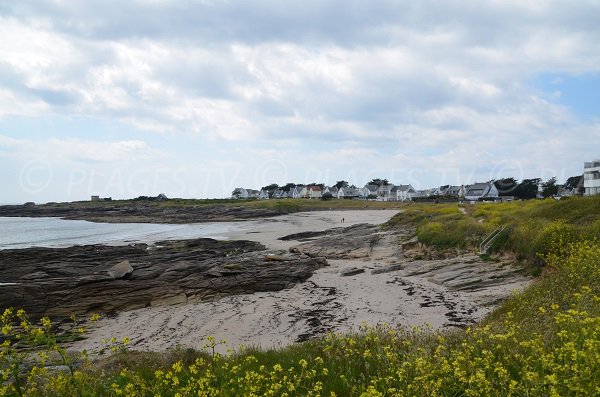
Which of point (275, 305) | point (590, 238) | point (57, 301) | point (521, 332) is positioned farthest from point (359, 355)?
point (57, 301)

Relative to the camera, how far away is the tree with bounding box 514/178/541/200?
326 ft

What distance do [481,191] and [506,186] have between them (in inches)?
500

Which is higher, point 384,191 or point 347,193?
point 384,191

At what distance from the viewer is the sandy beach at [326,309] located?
15133 mm

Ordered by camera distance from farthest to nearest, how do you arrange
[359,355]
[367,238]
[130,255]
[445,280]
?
[367,238], [130,255], [445,280], [359,355]

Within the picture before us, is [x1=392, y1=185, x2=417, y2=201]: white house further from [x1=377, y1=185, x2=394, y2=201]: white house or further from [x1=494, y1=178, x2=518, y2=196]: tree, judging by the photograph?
[x1=494, y1=178, x2=518, y2=196]: tree

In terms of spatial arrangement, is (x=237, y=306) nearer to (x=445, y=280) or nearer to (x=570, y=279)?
(x=445, y=280)

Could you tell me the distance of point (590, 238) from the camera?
17.5 m

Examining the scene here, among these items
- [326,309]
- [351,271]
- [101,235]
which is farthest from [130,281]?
[101,235]

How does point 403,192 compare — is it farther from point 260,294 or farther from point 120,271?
point 120,271

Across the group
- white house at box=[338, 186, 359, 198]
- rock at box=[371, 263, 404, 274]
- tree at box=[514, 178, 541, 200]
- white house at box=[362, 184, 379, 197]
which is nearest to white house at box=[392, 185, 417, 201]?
white house at box=[362, 184, 379, 197]

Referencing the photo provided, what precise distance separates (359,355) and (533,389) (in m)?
3.14

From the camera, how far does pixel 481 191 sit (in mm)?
121062

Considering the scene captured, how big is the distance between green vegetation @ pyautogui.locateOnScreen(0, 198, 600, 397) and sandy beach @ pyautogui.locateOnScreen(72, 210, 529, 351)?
4748 mm
